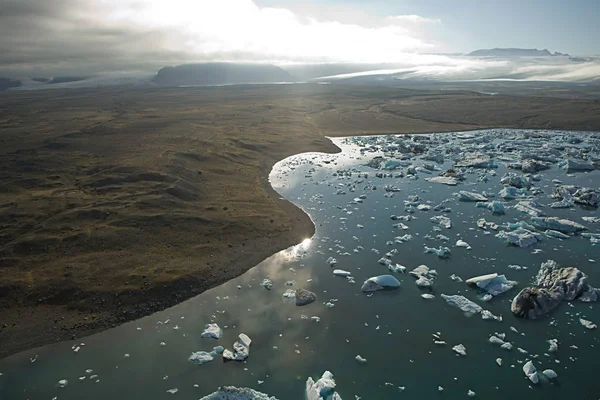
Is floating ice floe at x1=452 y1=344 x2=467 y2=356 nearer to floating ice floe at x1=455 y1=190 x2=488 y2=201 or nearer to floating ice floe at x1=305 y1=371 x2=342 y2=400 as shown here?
floating ice floe at x1=305 y1=371 x2=342 y2=400

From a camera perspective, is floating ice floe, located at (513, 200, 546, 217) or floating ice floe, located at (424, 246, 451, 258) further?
floating ice floe, located at (513, 200, 546, 217)

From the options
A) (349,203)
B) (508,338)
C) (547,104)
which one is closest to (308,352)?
(508,338)

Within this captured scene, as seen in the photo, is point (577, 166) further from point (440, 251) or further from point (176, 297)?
point (176, 297)

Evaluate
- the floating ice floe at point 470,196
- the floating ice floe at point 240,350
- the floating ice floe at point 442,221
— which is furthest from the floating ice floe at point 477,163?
the floating ice floe at point 240,350

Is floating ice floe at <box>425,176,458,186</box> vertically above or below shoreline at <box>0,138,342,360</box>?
above

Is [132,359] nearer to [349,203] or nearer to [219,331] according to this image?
[219,331]

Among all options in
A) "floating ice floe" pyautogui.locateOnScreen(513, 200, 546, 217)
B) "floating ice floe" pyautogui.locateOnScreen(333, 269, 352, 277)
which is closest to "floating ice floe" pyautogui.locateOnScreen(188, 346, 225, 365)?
"floating ice floe" pyautogui.locateOnScreen(333, 269, 352, 277)

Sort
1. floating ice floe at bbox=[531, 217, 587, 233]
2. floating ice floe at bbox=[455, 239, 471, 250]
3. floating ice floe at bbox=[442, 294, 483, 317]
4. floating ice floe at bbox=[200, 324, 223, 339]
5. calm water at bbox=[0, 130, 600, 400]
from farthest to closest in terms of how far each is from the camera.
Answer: floating ice floe at bbox=[531, 217, 587, 233] → floating ice floe at bbox=[455, 239, 471, 250] → floating ice floe at bbox=[442, 294, 483, 317] → floating ice floe at bbox=[200, 324, 223, 339] → calm water at bbox=[0, 130, 600, 400]

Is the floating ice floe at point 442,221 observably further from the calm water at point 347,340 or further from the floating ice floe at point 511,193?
the floating ice floe at point 511,193
